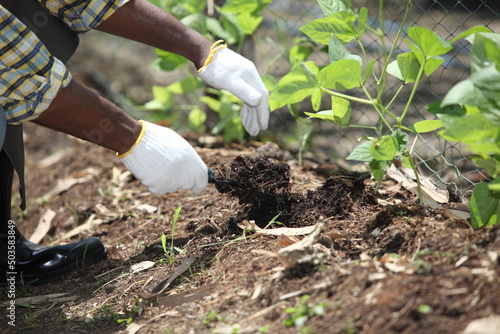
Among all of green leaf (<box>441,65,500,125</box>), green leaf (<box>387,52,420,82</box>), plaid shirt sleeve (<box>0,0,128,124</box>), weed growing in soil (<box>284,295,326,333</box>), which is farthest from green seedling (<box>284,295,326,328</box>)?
plaid shirt sleeve (<box>0,0,128,124</box>)

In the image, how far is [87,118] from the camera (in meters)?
1.64

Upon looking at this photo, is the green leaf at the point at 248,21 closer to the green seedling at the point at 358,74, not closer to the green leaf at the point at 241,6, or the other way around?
the green leaf at the point at 241,6

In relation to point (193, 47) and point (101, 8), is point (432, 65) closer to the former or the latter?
point (193, 47)

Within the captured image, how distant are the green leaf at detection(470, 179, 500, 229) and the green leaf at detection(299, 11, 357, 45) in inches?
25.2

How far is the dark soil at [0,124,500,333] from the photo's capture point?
123 cm

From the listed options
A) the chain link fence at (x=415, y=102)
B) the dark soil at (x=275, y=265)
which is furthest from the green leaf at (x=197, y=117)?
the dark soil at (x=275, y=265)

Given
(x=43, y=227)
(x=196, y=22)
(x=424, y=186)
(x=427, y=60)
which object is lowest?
(x=43, y=227)

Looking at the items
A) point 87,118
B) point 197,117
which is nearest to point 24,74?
point 87,118

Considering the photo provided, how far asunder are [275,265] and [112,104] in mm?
721

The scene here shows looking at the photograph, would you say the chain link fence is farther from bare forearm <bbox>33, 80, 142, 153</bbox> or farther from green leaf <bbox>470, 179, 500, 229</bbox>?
bare forearm <bbox>33, 80, 142, 153</bbox>

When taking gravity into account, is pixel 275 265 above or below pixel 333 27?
below

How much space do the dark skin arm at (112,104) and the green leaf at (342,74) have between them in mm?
529

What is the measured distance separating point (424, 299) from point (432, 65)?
0.74 m

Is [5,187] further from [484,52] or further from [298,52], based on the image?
[484,52]
